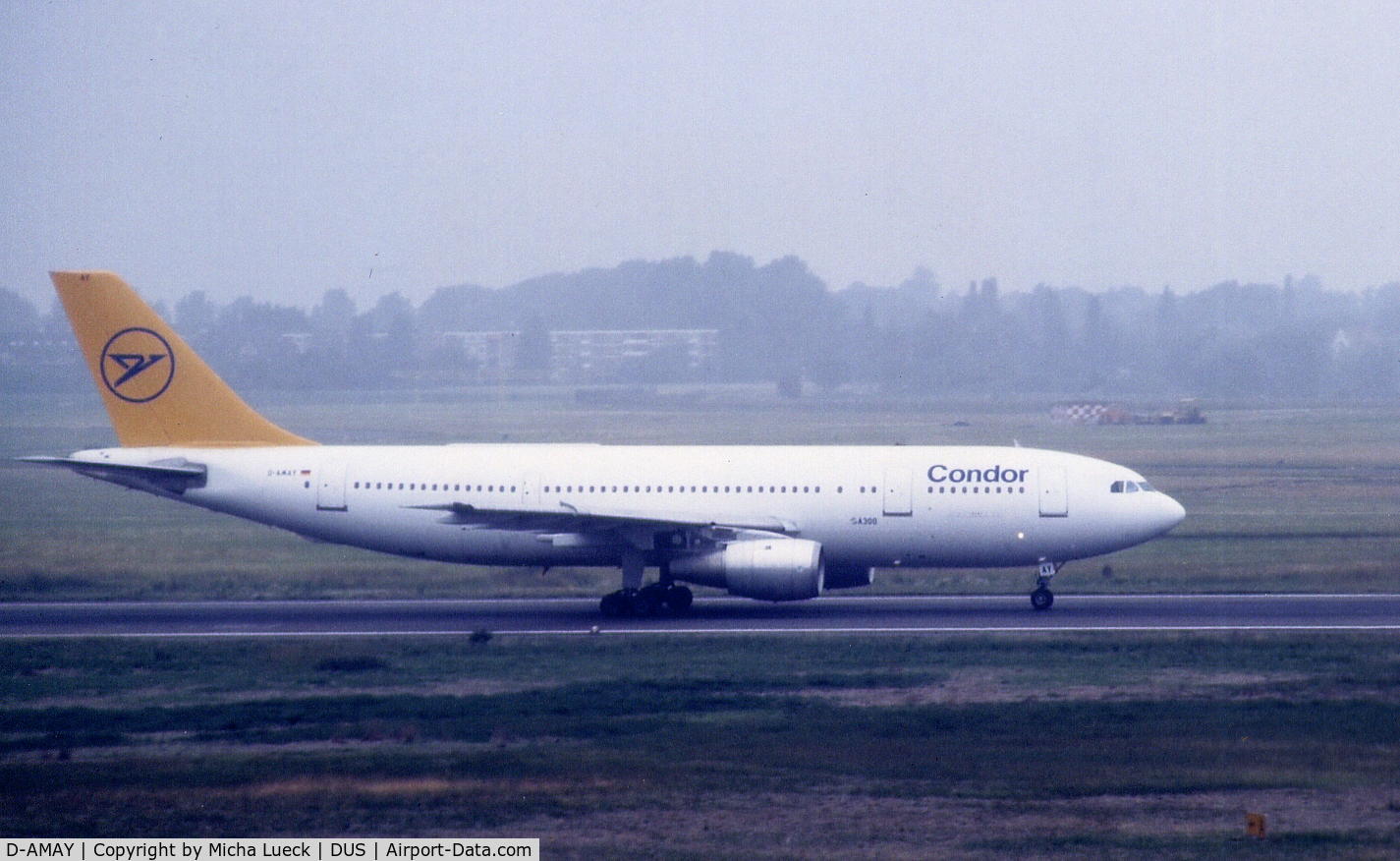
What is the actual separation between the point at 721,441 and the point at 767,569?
37399 mm

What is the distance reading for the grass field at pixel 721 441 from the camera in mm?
34844

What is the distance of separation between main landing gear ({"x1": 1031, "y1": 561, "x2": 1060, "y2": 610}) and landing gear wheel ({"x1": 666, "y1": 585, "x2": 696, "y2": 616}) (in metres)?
6.59

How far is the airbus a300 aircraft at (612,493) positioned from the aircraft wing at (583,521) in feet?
0.16

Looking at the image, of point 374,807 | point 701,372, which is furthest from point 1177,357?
point 374,807

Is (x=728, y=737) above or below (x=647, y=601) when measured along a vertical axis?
below

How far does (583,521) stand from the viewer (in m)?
28.5

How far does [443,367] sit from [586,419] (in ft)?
62.5

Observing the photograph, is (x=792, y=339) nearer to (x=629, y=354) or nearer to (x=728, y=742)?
(x=629, y=354)

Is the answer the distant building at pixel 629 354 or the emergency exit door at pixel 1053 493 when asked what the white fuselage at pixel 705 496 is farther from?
the distant building at pixel 629 354

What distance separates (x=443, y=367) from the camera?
295 ft

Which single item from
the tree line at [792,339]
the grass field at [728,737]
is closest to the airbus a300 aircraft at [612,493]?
the grass field at [728,737]

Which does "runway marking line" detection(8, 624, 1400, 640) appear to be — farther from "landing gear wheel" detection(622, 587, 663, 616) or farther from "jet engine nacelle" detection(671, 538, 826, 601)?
"landing gear wheel" detection(622, 587, 663, 616)
